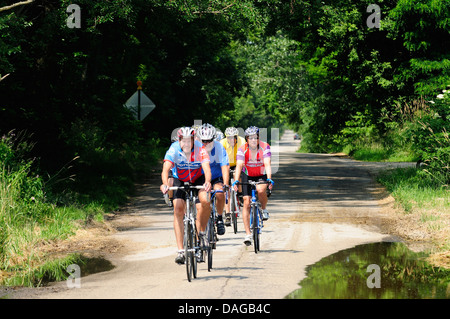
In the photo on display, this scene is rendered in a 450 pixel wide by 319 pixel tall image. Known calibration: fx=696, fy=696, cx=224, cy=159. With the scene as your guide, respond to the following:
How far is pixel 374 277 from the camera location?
8836 millimetres

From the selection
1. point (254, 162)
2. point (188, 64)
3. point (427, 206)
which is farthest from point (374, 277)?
point (188, 64)

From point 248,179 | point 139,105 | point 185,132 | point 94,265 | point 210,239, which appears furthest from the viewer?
point 139,105

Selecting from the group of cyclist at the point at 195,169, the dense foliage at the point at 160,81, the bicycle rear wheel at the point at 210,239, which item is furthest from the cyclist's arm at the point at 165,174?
the dense foliage at the point at 160,81

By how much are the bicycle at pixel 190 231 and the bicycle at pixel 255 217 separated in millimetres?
1723

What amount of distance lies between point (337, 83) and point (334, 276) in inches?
1408

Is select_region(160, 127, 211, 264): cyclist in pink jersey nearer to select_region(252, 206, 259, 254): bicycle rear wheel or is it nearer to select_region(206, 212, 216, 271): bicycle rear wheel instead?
select_region(206, 212, 216, 271): bicycle rear wheel

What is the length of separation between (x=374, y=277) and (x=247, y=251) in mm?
2861

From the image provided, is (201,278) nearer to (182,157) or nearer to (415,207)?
(182,157)

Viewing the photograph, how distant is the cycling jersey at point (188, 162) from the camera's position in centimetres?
924

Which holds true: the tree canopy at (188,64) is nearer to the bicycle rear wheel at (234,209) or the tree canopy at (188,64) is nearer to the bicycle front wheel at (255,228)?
the bicycle rear wheel at (234,209)

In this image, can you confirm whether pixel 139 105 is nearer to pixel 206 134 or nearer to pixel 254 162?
pixel 254 162

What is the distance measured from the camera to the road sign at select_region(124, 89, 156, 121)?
93.5ft

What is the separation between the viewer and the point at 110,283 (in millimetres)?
8914

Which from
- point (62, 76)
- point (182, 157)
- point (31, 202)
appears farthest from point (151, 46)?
point (182, 157)
